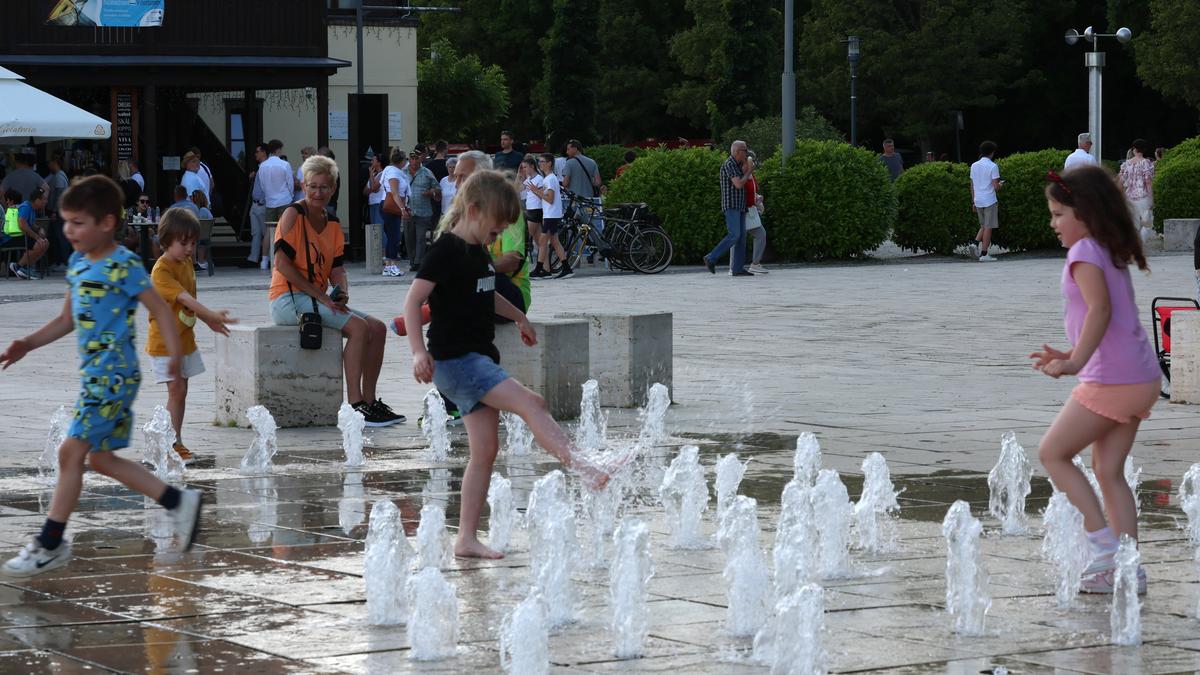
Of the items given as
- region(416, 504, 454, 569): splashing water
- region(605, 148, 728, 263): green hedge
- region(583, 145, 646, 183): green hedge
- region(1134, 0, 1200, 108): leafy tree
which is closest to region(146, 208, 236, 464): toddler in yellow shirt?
region(416, 504, 454, 569): splashing water

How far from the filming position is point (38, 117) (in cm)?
2169

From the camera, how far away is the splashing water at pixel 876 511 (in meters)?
7.42

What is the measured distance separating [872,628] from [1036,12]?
58246 mm

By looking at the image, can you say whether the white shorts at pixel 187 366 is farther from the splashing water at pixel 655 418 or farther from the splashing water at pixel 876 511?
the splashing water at pixel 876 511

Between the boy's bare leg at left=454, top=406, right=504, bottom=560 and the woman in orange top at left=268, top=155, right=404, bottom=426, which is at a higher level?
the woman in orange top at left=268, top=155, right=404, bottom=426

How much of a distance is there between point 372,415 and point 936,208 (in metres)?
19.0

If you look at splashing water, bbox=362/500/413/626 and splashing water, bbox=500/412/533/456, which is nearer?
splashing water, bbox=362/500/413/626

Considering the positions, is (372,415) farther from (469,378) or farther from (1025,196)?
(1025,196)

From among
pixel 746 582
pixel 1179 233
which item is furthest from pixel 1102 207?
pixel 1179 233

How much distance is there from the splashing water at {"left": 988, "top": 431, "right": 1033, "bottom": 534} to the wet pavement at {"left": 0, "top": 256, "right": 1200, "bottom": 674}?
96 millimetres

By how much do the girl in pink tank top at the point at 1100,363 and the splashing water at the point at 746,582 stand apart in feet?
3.47

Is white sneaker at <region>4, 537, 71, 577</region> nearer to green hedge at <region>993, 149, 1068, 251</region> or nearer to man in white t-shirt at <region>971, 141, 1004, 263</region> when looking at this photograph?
man in white t-shirt at <region>971, 141, 1004, 263</region>

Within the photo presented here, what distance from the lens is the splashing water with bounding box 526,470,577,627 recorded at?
6121 millimetres

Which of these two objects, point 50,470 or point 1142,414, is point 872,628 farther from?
point 50,470
